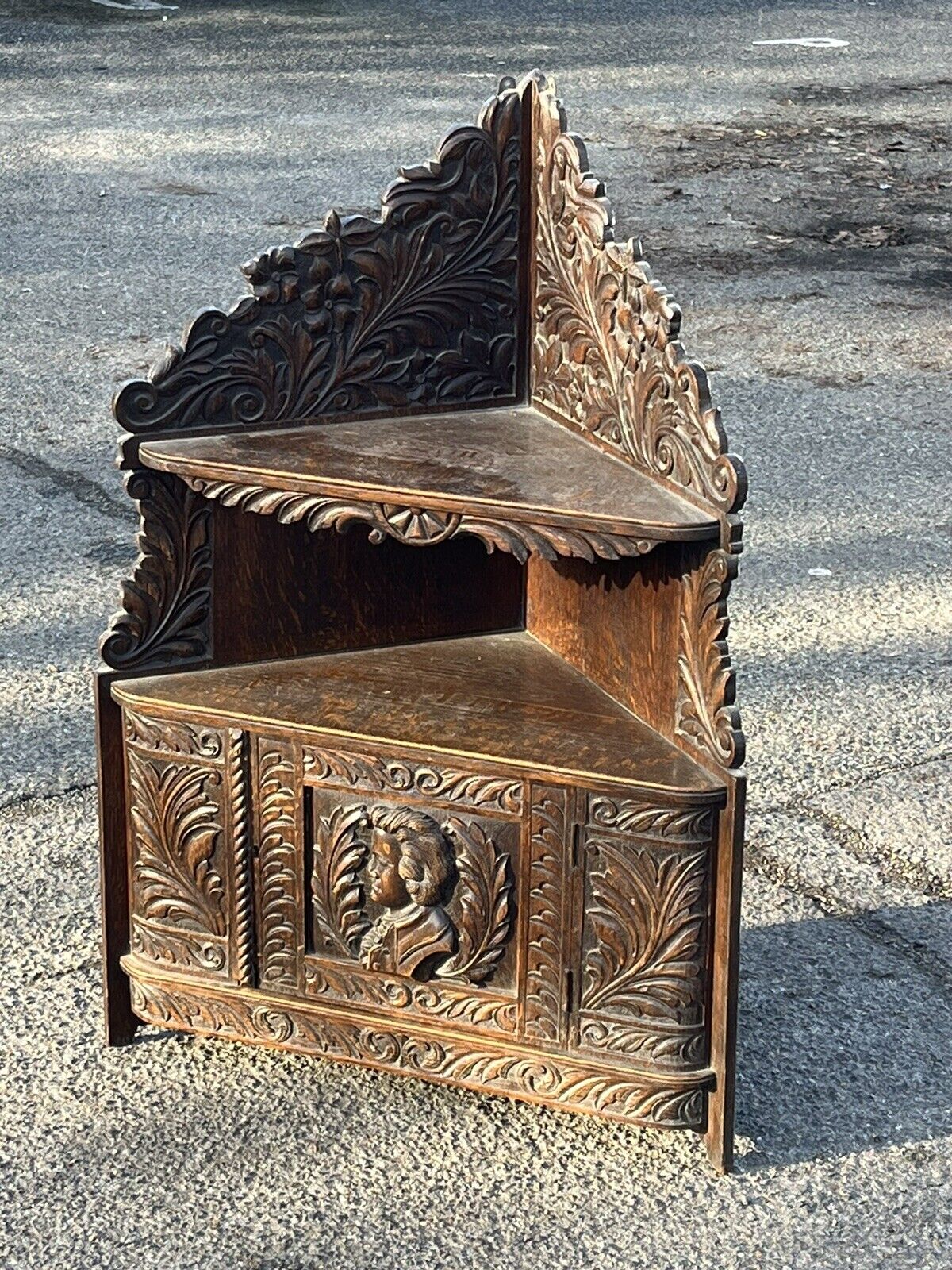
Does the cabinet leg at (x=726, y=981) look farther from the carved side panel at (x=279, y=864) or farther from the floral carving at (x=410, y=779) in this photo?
the carved side panel at (x=279, y=864)

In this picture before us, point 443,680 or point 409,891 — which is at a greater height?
point 443,680

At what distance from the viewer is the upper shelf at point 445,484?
2.32 meters

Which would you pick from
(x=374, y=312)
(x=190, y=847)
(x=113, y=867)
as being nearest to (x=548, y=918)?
(x=190, y=847)

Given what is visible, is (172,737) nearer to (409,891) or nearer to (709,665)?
(409,891)

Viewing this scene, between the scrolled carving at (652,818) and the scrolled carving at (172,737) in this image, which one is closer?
the scrolled carving at (652,818)

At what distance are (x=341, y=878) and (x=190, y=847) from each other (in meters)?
0.23

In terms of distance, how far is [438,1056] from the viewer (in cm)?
255

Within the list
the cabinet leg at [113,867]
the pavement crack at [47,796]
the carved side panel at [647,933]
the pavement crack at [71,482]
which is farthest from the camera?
the pavement crack at [71,482]

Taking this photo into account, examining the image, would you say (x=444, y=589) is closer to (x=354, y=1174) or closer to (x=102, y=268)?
(x=354, y=1174)

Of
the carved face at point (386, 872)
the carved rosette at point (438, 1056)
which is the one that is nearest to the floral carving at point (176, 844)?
the carved rosette at point (438, 1056)

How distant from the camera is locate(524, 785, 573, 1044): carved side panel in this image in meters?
2.42

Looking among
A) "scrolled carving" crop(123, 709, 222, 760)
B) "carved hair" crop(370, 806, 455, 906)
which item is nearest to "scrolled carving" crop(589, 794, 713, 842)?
"carved hair" crop(370, 806, 455, 906)

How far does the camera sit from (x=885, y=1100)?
267 centimetres

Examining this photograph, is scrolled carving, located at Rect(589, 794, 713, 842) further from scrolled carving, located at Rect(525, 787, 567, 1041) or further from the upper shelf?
the upper shelf
